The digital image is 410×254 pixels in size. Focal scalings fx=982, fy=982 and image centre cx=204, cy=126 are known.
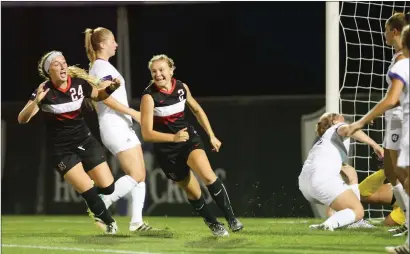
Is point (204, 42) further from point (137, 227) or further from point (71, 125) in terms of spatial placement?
point (71, 125)

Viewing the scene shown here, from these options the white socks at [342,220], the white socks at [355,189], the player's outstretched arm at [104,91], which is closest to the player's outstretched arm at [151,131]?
the player's outstretched arm at [104,91]

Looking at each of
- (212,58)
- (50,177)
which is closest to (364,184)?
(50,177)

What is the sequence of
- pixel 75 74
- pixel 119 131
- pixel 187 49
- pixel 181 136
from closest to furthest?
pixel 181 136 → pixel 75 74 → pixel 119 131 → pixel 187 49

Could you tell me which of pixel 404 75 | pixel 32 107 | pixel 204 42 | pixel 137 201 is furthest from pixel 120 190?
pixel 204 42

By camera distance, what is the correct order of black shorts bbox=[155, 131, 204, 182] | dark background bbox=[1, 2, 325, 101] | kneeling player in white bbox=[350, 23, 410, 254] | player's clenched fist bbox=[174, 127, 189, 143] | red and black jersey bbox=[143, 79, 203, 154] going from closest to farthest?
kneeling player in white bbox=[350, 23, 410, 254]
player's clenched fist bbox=[174, 127, 189, 143]
black shorts bbox=[155, 131, 204, 182]
red and black jersey bbox=[143, 79, 203, 154]
dark background bbox=[1, 2, 325, 101]

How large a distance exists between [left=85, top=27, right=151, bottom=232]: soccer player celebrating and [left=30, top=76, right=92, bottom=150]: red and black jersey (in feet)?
1.61

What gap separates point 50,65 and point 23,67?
8756mm

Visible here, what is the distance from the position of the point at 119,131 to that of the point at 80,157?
0.67 metres

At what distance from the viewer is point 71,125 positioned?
7.97m

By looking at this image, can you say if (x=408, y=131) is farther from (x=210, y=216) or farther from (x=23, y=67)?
(x=23, y=67)

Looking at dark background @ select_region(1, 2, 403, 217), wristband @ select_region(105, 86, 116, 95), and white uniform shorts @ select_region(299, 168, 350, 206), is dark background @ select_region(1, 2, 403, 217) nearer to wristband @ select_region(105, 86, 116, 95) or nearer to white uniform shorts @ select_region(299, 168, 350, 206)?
white uniform shorts @ select_region(299, 168, 350, 206)

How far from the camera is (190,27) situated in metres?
17.3

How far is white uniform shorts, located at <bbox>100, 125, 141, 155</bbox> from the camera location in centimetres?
849

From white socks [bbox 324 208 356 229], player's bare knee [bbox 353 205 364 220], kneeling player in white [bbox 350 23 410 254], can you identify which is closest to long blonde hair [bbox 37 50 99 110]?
white socks [bbox 324 208 356 229]
